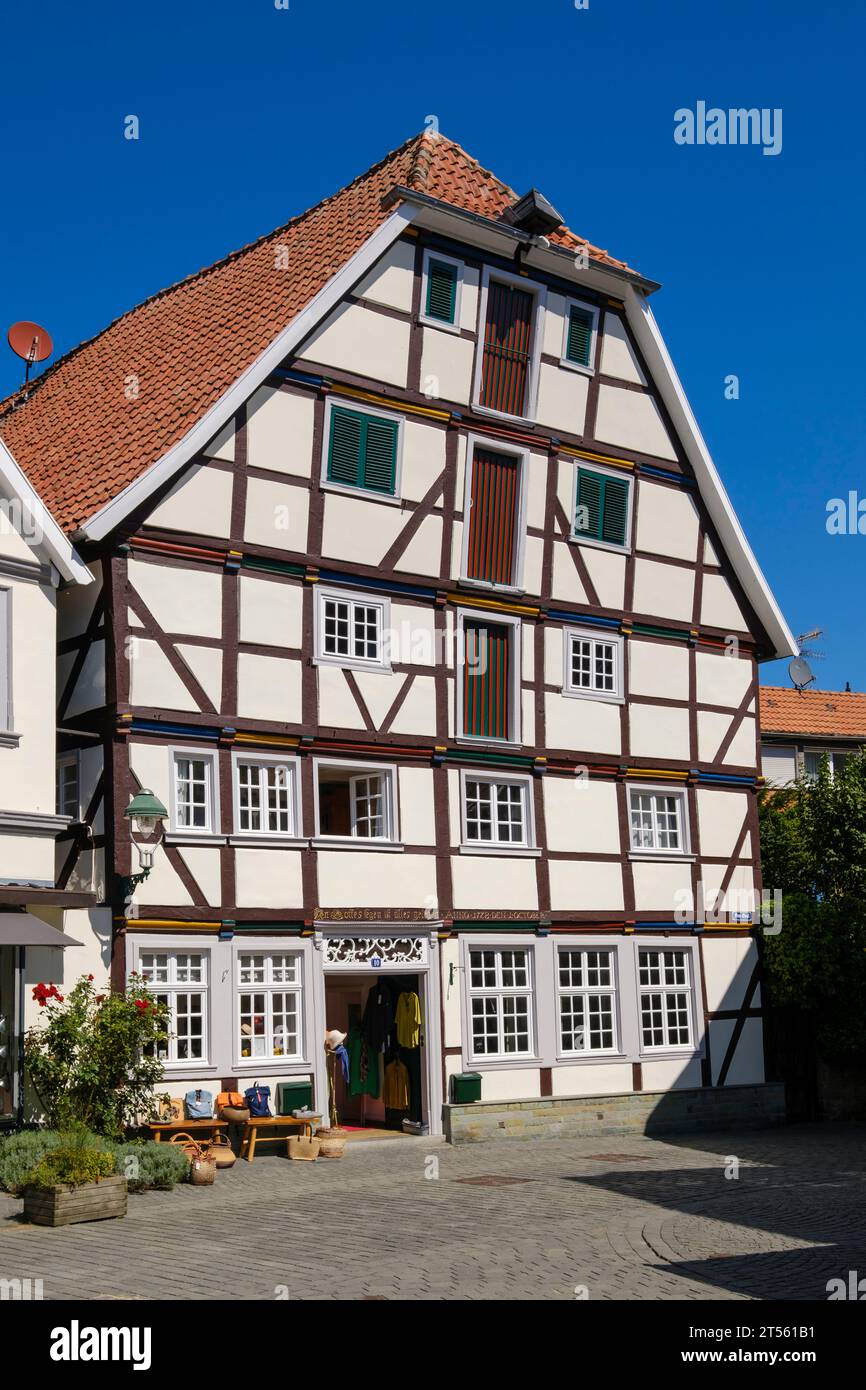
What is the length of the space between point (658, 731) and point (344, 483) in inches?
282

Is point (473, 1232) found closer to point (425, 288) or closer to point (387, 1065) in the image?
point (387, 1065)

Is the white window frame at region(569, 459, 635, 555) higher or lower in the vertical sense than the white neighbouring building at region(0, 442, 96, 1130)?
higher

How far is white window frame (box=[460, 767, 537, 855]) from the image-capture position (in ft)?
76.9

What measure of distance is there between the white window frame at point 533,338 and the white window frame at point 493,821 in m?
5.76

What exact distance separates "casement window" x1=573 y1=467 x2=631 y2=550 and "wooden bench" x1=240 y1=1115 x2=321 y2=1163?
34.5ft

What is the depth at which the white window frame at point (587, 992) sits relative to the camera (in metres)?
24.0

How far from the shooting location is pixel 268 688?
851 inches

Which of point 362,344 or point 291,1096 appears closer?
point 291,1096

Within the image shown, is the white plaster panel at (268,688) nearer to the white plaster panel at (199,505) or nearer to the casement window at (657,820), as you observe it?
the white plaster panel at (199,505)

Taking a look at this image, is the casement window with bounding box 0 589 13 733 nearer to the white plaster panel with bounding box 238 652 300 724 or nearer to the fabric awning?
the fabric awning

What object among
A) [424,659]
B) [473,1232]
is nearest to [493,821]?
[424,659]

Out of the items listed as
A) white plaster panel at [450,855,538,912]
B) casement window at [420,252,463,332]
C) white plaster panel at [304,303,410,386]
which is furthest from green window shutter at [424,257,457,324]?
white plaster panel at [450,855,538,912]

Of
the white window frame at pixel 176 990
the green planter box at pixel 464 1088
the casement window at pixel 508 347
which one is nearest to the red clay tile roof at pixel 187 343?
the casement window at pixel 508 347

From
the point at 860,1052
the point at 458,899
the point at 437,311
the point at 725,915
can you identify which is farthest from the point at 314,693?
the point at 860,1052
